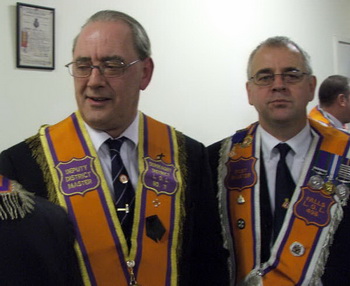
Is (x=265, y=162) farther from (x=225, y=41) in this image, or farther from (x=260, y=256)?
(x=225, y=41)

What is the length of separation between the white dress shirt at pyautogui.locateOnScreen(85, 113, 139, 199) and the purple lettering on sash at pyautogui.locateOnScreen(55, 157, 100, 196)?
45 mm

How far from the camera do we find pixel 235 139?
187 centimetres

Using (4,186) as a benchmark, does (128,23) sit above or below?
above

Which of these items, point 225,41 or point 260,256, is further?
point 225,41

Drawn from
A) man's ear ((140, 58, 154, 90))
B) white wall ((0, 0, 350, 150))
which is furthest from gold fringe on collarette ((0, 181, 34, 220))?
white wall ((0, 0, 350, 150))

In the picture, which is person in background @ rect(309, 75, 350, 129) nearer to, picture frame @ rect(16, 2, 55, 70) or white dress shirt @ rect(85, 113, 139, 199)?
picture frame @ rect(16, 2, 55, 70)

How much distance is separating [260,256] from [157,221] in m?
0.46

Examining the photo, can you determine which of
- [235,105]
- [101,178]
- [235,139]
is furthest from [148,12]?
[101,178]

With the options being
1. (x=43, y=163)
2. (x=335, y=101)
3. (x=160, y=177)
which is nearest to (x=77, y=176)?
(x=43, y=163)

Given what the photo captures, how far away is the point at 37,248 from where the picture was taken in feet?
2.39

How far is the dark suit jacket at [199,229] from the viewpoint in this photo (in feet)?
4.81

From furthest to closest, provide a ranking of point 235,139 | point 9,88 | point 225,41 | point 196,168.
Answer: point 225,41
point 9,88
point 235,139
point 196,168

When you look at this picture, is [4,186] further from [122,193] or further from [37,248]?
[122,193]

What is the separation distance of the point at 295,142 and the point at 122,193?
28.8 inches
